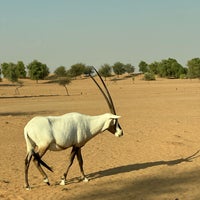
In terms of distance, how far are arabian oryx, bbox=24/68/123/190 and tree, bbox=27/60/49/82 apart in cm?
10500

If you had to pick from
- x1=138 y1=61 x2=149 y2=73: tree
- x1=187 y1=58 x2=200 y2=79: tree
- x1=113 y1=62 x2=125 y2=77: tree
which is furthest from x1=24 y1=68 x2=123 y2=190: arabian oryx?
x1=138 y1=61 x2=149 y2=73: tree

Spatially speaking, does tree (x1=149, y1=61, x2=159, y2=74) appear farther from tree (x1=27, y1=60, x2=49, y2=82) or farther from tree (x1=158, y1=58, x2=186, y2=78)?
Answer: tree (x1=27, y1=60, x2=49, y2=82)

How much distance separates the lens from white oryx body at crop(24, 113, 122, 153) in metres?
8.88

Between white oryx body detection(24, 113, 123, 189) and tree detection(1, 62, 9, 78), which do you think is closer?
white oryx body detection(24, 113, 123, 189)

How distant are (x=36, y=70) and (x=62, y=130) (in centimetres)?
10624

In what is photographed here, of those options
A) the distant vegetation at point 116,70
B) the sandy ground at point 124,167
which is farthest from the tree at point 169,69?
the sandy ground at point 124,167

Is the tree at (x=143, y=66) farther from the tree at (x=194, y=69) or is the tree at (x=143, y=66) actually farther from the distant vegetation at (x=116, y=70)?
the tree at (x=194, y=69)

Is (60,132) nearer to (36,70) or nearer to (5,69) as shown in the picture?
(36,70)

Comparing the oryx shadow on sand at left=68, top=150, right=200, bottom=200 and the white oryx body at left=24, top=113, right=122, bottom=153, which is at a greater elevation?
the white oryx body at left=24, top=113, right=122, bottom=153

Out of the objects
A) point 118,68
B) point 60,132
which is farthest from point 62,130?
point 118,68

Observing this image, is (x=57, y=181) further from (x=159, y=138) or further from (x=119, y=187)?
(x=159, y=138)

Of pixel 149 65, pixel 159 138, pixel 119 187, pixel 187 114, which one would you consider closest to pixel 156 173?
pixel 119 187

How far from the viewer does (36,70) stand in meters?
114

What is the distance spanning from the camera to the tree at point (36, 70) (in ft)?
374
